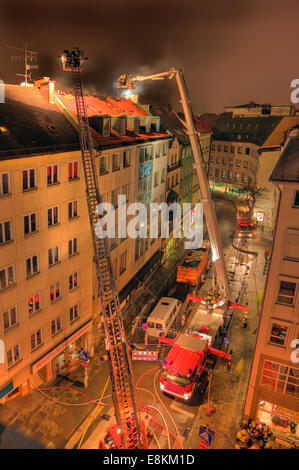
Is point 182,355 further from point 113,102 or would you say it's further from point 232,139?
point 232,139

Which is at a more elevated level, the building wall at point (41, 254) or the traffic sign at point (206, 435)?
the building wall at point (41, 254)

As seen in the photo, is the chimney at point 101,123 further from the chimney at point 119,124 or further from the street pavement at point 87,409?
the street pavement at point 87,409

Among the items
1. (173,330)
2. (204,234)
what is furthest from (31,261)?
(204,234)

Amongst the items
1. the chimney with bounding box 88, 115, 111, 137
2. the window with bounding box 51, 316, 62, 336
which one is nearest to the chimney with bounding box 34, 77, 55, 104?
the chimney with bounding box 88, 115, 111, 137

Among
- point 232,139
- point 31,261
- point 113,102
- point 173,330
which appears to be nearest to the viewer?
point 31,261

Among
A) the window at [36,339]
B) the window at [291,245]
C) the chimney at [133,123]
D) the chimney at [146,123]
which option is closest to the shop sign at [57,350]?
the window at [36,339]

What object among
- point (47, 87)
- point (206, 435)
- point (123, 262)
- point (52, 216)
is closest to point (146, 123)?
point (47, 87)

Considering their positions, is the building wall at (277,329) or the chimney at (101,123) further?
the chimney at (101,123)
